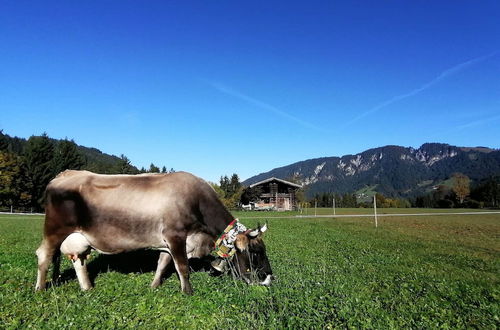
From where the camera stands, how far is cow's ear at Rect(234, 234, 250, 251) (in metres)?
7.47

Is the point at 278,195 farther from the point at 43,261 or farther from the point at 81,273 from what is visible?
the point at 43,261

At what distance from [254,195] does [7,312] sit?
7188 cm

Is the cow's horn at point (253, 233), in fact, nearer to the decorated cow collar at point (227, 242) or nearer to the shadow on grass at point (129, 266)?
the decorated cow collar at point (227, 242)

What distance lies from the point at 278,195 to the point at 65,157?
45617 mm

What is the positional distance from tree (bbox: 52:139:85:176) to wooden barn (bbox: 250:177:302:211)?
38.0 meters

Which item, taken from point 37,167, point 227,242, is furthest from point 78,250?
point 37,167

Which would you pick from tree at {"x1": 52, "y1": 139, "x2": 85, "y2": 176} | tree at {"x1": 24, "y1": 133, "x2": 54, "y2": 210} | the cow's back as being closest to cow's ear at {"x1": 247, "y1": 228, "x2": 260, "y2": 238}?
the cow's back

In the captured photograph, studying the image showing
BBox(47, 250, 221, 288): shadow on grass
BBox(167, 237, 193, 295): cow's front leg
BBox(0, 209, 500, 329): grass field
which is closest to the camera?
BBox(0, 209, 500, 329): grass field

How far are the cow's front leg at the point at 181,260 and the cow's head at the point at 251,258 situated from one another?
117cm

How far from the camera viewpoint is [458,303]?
6.88 metres

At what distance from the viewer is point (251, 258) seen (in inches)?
291

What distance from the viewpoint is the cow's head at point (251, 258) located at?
7.25m

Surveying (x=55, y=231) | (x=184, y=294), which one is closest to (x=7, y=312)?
(x=55, y=231)

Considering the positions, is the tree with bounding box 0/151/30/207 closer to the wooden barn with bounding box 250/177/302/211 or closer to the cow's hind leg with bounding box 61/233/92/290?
the wooden barn with bounding box 250/177/302/211
